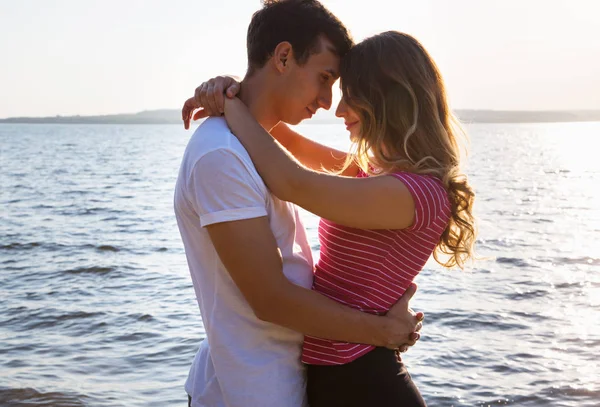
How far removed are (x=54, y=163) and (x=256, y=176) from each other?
41933 millimetres

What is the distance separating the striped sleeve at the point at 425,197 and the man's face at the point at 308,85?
0.58 meters

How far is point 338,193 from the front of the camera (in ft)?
8.64

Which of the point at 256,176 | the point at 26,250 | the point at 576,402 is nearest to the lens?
the point at 256,176

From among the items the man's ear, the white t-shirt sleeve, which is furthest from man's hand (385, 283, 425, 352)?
the man's ear

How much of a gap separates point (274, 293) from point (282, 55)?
3.26 feet

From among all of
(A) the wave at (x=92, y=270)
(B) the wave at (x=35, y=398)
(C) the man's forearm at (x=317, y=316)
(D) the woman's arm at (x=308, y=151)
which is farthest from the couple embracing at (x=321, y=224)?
(A) the wave at (x=92, y=270)

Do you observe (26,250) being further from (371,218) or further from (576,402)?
(371,218)

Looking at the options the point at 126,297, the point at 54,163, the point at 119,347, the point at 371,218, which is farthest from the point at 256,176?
the point at 54,163

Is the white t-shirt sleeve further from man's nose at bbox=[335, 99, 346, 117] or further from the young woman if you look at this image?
man's nose at bbox=[335, 99, 346, 117]

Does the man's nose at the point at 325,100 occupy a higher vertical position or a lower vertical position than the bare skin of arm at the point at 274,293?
higher

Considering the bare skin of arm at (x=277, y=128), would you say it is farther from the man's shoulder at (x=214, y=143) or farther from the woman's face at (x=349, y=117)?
the woman's face at (x=349, y=117)

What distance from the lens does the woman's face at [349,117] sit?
2990 mm

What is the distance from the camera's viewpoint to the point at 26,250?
14.3 meters

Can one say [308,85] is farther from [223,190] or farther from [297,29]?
[223,190]
